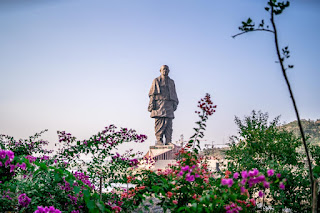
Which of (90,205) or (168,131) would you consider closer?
(90,205)

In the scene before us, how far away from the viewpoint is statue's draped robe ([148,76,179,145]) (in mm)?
16906

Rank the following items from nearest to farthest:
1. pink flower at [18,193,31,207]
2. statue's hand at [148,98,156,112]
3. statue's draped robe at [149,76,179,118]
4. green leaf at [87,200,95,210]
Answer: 1. green leaf at [87,200,95,210]
2. pink flower at [18,193,31,207]
3. statue's draped robe at [149,76,179,118]
4. statue's hand at [148,98,156,112]

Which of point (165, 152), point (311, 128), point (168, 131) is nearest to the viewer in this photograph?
point (165, 152)

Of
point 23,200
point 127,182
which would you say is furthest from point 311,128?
point 23,200

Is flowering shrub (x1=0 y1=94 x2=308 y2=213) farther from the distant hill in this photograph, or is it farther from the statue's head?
the distant hill

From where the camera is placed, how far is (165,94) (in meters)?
16.9

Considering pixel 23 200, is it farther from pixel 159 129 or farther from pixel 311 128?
pixel 311 128

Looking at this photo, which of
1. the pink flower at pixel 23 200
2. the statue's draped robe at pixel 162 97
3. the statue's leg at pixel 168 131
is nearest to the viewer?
the pink flower at pixel 23 200

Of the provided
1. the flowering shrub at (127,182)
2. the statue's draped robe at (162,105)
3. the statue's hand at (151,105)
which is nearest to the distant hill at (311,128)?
the statue's draped robe at (162,105)

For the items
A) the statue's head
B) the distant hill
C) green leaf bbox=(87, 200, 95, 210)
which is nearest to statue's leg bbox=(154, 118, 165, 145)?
the statue's head

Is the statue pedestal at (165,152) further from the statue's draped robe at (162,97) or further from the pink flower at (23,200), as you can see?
the pink flower at (23,200)

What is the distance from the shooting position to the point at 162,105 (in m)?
17.0

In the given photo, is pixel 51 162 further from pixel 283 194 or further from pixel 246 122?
pixel 246 122

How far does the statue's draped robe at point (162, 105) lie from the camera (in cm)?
1691
